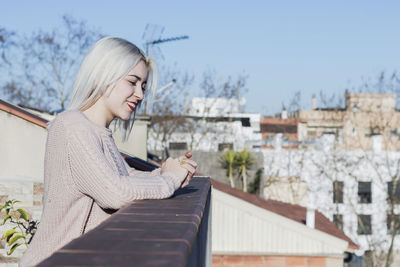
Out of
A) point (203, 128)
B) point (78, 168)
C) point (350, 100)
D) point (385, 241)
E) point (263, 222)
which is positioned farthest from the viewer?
point (350, 100)

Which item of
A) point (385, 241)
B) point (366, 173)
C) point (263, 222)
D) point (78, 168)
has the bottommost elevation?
point (385, 241)

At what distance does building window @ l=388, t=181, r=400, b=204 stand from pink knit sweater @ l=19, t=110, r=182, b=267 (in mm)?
38416

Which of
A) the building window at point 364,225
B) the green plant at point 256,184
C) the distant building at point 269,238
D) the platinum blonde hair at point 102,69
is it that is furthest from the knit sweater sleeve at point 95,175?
the building window at point 364,225

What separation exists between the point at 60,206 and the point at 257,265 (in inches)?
618

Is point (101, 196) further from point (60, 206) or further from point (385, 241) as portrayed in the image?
point (385, 241)

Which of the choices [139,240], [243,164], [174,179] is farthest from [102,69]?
[243,164]

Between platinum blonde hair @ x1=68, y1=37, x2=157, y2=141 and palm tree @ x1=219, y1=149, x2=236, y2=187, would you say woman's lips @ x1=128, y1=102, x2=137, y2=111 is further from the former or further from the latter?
palm tree @ x1=219, y1=149, x2=236, y2=187

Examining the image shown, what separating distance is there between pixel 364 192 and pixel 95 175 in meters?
39.2

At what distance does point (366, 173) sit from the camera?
39312 millimetres

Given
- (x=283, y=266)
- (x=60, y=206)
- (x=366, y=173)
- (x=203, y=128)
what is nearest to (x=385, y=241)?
(x=366, y=173)

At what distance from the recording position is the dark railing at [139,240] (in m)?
1.22

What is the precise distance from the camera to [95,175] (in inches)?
83.6

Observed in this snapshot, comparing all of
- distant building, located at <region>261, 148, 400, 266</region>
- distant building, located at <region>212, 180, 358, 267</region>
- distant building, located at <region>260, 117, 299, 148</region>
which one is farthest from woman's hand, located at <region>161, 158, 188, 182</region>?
distant building, located at <region>260, 117, 299, 148</region>

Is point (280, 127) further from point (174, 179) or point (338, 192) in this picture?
point (174, 179)
